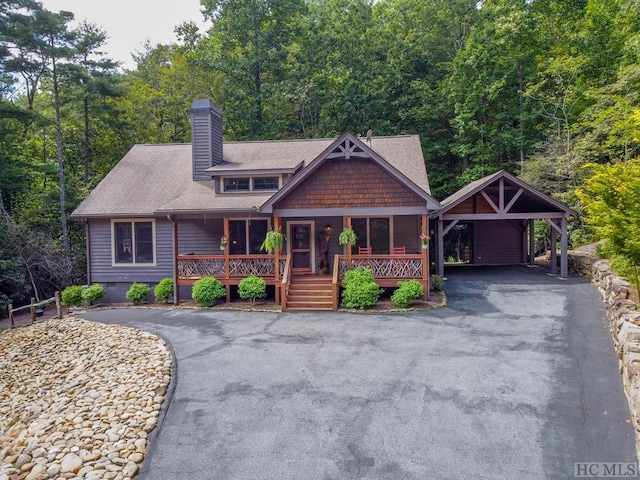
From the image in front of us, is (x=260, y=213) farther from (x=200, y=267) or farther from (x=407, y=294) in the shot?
(x=407, y=294)

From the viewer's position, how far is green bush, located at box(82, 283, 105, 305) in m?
14.0

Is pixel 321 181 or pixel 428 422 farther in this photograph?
pixel 321 181

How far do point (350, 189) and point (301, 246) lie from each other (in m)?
3.24

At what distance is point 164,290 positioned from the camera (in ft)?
44.7

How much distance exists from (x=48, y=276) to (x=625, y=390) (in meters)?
19.9

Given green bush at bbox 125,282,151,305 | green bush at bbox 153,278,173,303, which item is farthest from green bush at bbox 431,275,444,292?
green bush at bbox 125,282,151,305

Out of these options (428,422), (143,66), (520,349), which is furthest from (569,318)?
(143,66)

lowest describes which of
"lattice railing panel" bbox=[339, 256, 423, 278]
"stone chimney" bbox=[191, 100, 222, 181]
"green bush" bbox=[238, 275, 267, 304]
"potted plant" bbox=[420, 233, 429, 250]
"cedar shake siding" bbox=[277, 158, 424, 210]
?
"green bush" bbox=[238, 275, 267, 304]

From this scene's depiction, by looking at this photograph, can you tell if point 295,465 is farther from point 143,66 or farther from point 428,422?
point 143,66

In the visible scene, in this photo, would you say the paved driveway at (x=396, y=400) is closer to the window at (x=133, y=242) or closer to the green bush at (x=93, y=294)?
the green bush at (x=93, y=294)

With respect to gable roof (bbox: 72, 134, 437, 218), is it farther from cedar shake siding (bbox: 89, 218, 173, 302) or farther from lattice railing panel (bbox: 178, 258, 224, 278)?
lattice railing panel (bbox: 178, 258, 224, 278)

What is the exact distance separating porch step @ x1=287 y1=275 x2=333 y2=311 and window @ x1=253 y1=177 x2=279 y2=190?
381 cm

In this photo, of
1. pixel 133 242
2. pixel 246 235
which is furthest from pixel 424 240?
pixel 133 242

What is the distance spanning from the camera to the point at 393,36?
28406 mm
